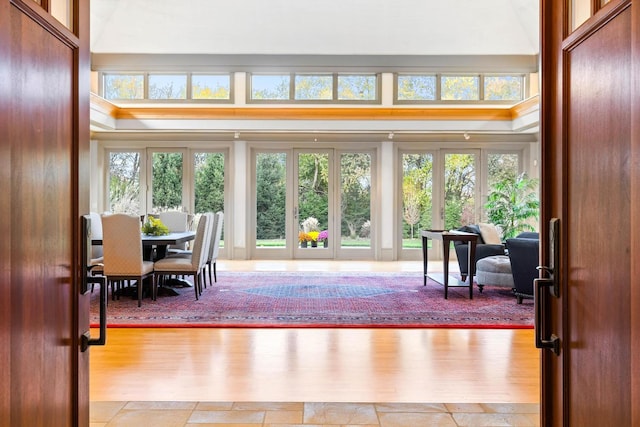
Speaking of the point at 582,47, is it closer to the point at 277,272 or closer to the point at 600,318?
the point at 600,318

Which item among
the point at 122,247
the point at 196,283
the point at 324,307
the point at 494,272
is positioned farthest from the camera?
the point at 494,272

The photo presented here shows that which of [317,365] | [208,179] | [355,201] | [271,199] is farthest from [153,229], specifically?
[355,201]

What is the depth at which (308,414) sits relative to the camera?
2.37 m

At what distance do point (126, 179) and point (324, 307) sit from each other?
642 centimetres

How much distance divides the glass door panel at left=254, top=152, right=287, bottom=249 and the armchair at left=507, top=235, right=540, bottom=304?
527 cm

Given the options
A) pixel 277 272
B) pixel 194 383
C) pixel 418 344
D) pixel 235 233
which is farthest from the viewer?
pixel 235 233

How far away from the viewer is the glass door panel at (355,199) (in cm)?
958

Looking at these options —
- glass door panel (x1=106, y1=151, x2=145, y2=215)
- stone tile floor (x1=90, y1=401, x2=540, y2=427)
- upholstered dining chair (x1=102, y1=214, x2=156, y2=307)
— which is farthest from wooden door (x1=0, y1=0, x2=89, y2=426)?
glass door panel (x1=106, y1=151, x2=145, y2=215)

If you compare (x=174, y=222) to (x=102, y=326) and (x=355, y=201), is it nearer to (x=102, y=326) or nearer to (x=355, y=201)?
(x=355, y=201)

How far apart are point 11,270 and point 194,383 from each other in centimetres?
200

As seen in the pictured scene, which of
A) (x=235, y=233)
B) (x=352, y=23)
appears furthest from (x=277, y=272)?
(x=352, y=23)

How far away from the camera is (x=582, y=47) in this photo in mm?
1291

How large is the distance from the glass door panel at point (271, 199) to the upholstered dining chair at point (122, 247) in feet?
15.5

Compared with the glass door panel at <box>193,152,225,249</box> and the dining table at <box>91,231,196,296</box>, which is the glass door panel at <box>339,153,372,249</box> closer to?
the glass door panel at <box>193,152,225,249</box>
